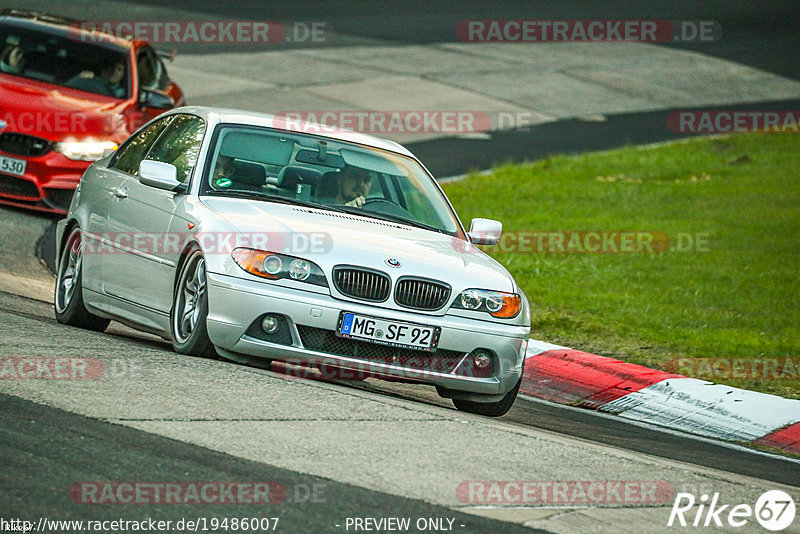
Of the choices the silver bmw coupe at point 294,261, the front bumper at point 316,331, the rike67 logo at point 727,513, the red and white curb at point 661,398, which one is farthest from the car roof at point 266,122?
the rike67 logo at point 727,513

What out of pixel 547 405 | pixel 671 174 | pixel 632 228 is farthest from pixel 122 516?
pixel 671 174

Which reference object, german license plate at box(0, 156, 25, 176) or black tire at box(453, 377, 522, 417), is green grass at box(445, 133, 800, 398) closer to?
black tire at box(453, 377, 522, 417)

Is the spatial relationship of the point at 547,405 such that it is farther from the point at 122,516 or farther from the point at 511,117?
the point at 511,117

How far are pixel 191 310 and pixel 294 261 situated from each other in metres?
0.74

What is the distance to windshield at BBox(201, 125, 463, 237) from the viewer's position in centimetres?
826

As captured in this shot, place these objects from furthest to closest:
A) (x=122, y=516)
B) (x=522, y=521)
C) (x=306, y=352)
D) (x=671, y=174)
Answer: (x=671, y=174) < (x=306, y=352) < (x=522, y=521) < (x=122, y=516)

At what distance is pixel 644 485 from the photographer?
20.2ft

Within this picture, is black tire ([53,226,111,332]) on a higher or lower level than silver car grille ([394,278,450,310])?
lower

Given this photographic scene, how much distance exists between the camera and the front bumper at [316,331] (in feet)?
23.8

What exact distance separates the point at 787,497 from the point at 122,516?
124 inches

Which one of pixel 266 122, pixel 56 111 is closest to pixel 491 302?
pixel 266 122

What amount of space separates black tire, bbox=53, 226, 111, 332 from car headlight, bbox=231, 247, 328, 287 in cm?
191

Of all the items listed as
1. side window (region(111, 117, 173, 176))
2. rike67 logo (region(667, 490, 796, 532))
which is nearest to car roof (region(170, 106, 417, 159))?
side window (region(111, 117, 173, 176))

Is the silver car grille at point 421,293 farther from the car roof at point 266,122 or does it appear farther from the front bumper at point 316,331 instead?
the car roof at point 266,122
